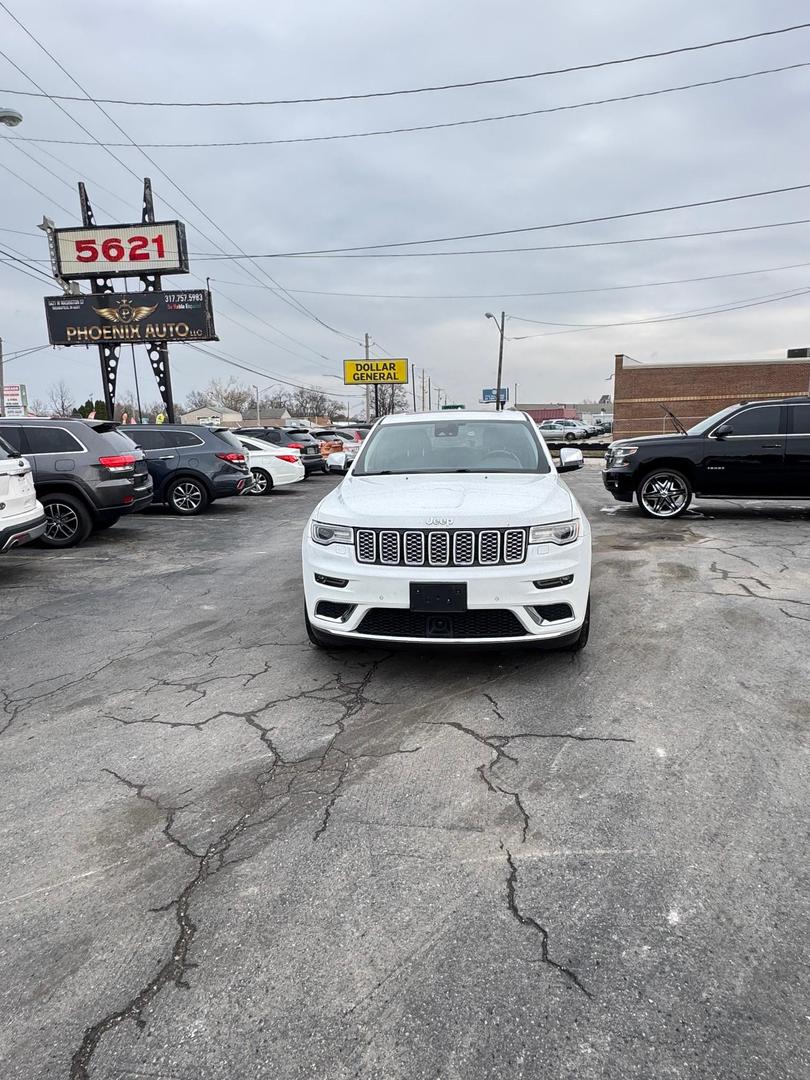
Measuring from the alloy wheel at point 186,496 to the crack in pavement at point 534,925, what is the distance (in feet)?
36.4

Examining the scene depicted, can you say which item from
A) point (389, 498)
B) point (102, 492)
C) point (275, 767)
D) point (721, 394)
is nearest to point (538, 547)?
point (389, 498)

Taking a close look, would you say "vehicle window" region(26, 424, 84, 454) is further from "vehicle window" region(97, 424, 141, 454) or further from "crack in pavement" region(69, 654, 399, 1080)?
"crack in pavement" region(69, 654, 399, 1080)

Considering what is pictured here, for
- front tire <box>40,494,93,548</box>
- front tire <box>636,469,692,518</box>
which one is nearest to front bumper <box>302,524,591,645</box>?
front tire <box>40,494,93,548</box>

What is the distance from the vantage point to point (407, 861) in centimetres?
248

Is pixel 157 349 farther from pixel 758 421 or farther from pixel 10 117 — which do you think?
pixel 758 421

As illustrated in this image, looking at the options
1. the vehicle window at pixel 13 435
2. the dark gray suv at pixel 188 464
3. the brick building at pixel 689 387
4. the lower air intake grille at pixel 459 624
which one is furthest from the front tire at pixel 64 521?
the brick building at pixel 689 387

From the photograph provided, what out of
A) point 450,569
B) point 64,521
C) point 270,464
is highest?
point 450,569

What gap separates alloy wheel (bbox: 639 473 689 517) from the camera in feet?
34.6

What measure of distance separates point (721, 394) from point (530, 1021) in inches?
1688

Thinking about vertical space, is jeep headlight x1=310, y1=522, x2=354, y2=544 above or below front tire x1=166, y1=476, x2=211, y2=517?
above

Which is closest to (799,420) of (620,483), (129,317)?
(620,483)

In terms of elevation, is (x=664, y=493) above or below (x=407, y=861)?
above

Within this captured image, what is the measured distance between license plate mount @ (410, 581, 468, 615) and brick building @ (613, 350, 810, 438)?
38.1 m

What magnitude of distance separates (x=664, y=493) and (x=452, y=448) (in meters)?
6.38
